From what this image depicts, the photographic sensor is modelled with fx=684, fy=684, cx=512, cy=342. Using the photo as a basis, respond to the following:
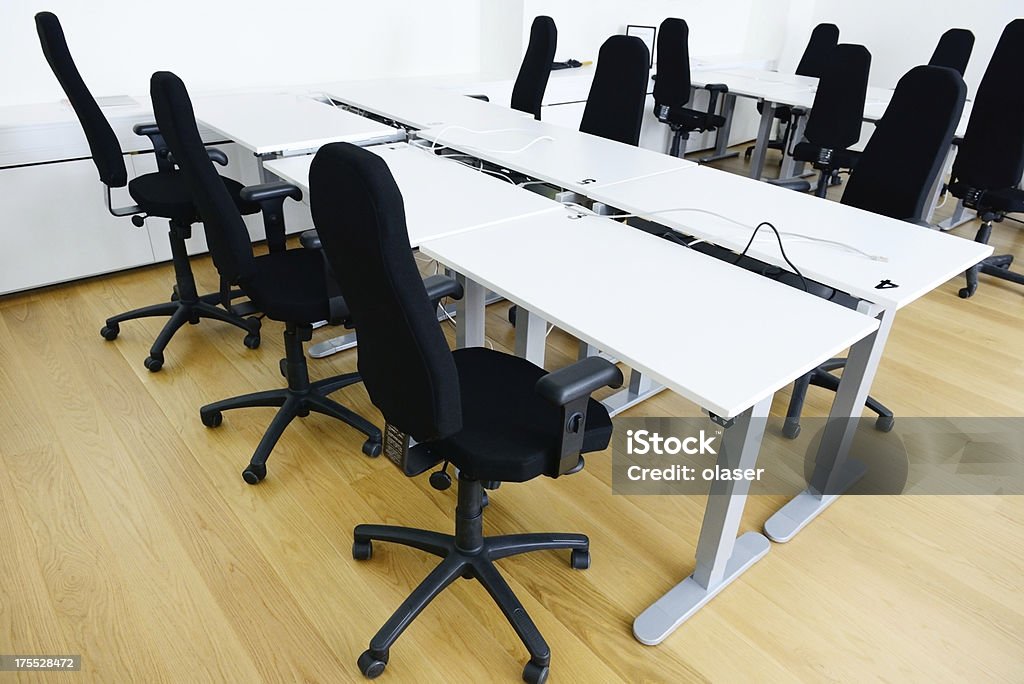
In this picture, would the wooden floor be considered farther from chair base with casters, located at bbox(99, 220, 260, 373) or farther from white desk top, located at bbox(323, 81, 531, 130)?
white desk top, located at bbox(323, 81, 531, 130)

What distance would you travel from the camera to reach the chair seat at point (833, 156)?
14.5 feet

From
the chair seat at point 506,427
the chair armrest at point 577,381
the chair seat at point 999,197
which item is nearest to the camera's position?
the chair armrest at point 577,381

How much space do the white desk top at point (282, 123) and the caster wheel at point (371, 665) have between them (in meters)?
1.91

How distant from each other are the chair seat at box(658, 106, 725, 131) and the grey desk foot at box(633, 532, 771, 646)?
3.86 meters

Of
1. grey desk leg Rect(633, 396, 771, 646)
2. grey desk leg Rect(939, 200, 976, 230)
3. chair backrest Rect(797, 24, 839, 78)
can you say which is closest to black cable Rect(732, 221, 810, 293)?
grey desk leg Rect(633, 396, 771, 646)

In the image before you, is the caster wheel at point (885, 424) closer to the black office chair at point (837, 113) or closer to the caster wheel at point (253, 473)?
the black office chair at point (837, 113)

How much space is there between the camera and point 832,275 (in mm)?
1815

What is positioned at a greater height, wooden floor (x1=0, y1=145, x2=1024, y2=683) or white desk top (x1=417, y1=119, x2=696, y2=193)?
white desk top (x1=417, y1=119, x2=696, y2=193)

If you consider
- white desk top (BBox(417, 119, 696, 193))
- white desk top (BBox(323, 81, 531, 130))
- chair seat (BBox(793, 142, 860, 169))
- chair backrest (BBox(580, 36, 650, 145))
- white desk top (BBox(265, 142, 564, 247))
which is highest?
chair backrest (BBox(580, 36, 650, 145))

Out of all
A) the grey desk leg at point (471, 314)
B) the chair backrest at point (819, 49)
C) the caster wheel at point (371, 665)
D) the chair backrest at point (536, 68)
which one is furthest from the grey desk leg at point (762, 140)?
the caster wheel at point (371, 665)

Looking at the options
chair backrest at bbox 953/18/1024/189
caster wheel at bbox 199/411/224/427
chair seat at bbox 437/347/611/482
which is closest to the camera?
chair seat at bbox 437/347/611/482

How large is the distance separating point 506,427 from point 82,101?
2.27 meters

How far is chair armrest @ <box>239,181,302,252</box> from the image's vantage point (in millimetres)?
2307

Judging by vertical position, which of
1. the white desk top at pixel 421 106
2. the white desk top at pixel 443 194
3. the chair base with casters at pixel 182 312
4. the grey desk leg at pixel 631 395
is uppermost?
the white desk top at pixel 421 106
